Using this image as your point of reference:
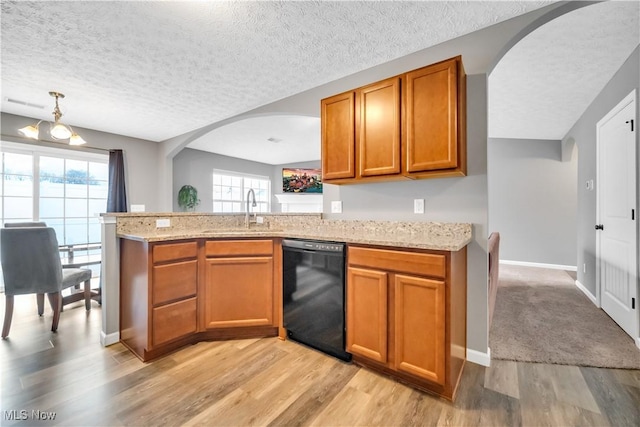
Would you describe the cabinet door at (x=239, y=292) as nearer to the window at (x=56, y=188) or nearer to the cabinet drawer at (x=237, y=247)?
the cabinet drawer at (x=237, y=247)

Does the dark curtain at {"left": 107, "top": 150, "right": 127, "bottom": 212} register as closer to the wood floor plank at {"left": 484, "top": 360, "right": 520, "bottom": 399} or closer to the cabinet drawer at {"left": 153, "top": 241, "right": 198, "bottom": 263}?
the cabinet drawer at {"left": 153, "top": 241, "right": 198, "bottom": 263}

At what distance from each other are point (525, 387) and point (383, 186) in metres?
1.70

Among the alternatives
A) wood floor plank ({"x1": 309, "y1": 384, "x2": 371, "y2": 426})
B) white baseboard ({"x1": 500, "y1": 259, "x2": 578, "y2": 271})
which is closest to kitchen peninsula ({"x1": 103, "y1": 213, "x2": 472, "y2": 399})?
wood floor plank ({"x1": 309, "y1": 384, "x2": 371, "y2": 426})

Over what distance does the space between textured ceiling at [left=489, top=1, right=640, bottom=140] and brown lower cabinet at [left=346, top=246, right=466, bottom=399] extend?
190cm

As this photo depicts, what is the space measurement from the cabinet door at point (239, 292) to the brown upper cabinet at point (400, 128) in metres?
1.02

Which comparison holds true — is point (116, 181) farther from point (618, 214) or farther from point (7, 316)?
point (618, 214)

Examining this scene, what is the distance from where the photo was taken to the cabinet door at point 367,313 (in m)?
1.77

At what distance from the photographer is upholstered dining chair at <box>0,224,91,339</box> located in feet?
7.77

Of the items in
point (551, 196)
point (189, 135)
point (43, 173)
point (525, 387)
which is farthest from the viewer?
point (551, 196)

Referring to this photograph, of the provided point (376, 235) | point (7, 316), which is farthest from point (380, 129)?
point (7, 316)

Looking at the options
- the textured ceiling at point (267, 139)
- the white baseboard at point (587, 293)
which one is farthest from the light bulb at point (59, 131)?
the white baseboard at point (587, 293)

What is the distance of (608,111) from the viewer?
288cm

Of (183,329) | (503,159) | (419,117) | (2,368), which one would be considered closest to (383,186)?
(419,117)

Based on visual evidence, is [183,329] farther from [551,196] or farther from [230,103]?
[551,196]
